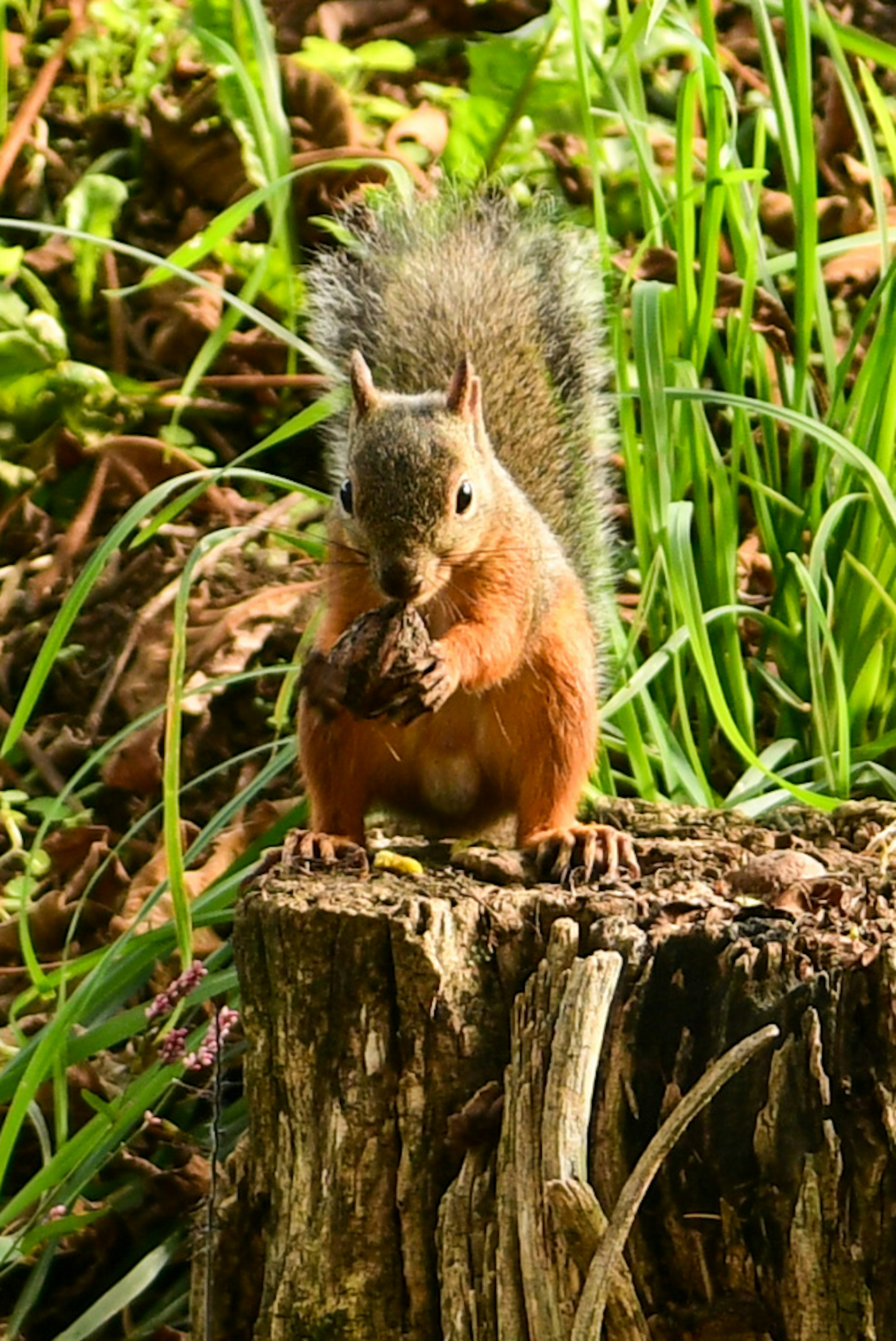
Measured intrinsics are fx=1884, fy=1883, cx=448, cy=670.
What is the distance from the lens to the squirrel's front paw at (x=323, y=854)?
5.66 ft

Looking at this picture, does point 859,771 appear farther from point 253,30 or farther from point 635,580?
point 253,30

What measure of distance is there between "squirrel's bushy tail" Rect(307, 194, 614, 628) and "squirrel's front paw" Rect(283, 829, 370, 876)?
587 millimetres

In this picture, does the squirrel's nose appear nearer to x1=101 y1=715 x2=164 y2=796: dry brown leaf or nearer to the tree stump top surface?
the tree stump top surface

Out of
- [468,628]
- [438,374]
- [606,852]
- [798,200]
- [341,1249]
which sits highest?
[798,200]

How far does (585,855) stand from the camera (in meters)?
1.76

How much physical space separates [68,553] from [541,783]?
4.18ft

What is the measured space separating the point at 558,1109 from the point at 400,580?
590 mm

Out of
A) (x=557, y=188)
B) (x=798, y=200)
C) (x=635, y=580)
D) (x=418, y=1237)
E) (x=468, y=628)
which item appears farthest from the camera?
(x=557, y=188)

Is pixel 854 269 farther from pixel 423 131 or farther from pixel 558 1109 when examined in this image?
pixel 558 1109

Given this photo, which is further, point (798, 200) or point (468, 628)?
point (798, 200)

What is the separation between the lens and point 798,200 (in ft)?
7.27

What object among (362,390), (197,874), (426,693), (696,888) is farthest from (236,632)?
(696,888)

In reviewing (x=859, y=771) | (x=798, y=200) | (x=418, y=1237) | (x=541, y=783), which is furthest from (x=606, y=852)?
(x=798, y=200)

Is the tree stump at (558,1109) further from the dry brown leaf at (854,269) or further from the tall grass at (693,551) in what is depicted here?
the dry brown leaf at (854,269)
